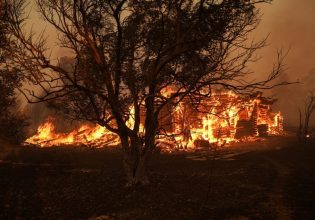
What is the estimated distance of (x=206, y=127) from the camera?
36938 millimetres

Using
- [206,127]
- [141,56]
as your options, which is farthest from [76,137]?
[141,56]

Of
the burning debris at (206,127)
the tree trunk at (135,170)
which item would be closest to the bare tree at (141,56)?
the tree trunk at (135,170)

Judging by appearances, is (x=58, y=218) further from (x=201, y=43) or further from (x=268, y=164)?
(x=268, y=164)

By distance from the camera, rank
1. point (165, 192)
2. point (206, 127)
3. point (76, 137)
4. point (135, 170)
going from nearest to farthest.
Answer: point (165, 192) → point (135, 170) → point (206, 127) → point (76, 137)

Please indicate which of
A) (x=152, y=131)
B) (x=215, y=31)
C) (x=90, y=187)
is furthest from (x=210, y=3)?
(x=90, y=187)

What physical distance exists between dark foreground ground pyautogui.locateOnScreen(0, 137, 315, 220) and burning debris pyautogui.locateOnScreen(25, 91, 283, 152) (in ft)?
44.0

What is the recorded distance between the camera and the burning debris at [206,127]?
3403cm

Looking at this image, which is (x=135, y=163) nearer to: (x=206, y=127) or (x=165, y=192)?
(x=165, y=192)

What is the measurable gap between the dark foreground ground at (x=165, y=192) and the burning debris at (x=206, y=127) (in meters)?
13.4

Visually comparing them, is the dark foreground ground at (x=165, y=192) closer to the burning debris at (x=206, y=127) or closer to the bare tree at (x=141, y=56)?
the bare tree at (x=141, y=56)

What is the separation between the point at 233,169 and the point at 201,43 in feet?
27.7

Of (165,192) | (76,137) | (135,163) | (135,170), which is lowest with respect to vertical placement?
(165,192)

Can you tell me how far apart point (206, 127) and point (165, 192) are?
81.4 feet

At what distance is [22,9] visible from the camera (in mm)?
12875
